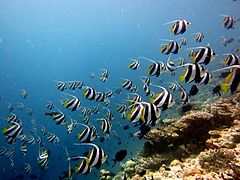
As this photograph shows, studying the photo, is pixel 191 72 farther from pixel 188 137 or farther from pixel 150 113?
pixel 188 137

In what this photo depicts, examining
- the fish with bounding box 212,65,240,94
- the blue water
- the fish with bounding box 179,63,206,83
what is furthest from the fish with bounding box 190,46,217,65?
the blue water

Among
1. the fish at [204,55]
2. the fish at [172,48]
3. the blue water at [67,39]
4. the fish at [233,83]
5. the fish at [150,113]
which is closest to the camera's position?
the fish at [233,83]

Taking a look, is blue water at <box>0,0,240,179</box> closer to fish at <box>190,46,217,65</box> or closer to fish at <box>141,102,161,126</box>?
fish at <box>190,46,217,65</box>

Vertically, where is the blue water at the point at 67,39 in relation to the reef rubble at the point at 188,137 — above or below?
above

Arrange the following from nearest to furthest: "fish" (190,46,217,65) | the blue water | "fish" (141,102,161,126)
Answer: "fish" (141,102,161,126) < "fish" (190,46,217,65) < the blue water

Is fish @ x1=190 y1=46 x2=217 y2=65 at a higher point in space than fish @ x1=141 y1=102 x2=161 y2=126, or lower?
higher

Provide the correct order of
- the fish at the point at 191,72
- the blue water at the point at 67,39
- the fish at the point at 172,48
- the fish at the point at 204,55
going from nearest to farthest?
the fish at the point at 191,72 < the fish at the point at 204,55 < the fish at the point at 172,48 < the blue water at the point at 67,39

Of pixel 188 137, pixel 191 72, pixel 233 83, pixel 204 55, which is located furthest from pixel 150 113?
pixel 188 137

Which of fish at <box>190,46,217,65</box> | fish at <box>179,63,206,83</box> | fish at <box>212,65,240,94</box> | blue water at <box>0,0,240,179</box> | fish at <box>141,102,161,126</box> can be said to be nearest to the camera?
fish at <box>212,65,240,94</box>

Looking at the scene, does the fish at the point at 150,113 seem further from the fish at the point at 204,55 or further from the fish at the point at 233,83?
the fish at the point at 204,55

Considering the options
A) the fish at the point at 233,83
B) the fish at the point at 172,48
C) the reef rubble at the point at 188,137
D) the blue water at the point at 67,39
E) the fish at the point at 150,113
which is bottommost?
the reef rubble at the point at 188,137

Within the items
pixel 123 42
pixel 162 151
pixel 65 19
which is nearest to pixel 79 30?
pixel 65 19

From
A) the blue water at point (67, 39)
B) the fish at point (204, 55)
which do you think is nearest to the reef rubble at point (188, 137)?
the fish at point (204, 55)

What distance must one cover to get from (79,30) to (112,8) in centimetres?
3342
